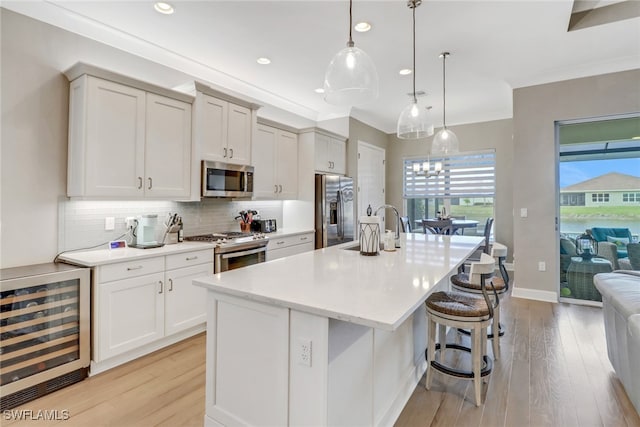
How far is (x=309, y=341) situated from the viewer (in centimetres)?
137

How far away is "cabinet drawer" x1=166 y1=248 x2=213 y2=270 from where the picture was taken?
2.84 m

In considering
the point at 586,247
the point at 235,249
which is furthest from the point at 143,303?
the point at 586,247

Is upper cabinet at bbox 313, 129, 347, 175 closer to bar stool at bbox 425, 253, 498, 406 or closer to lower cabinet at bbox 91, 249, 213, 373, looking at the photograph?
lower cabinet at bbox 91, 249, 213, 373

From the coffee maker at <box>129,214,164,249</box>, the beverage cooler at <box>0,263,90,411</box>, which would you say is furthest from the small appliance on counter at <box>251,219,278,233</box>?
the beverage cooler at <box>0,263,90,411</box>

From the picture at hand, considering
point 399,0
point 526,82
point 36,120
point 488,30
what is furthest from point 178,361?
point 526,82

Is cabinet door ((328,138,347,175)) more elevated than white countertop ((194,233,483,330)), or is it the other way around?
cabinet door ((328,138,347,175))

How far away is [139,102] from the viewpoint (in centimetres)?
284

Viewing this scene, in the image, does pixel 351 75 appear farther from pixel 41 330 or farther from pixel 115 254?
pixel 41 330

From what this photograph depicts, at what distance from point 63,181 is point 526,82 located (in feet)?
17.7

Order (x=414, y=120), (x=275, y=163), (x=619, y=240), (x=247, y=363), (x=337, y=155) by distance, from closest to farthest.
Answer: (x=247, y=363), (x=414, y=120), (x=619, y=240), (x=275, y=163), (x=337, y=155)

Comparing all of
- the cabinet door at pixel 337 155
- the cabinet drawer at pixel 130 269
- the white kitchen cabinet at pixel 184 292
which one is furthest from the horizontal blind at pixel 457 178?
the cabinet drawer at pixel 130 269

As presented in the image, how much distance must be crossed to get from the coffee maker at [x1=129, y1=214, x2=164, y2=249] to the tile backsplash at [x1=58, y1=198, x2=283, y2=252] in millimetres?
138

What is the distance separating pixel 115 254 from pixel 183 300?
2.34ft

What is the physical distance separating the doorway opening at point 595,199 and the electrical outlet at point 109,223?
529cm
